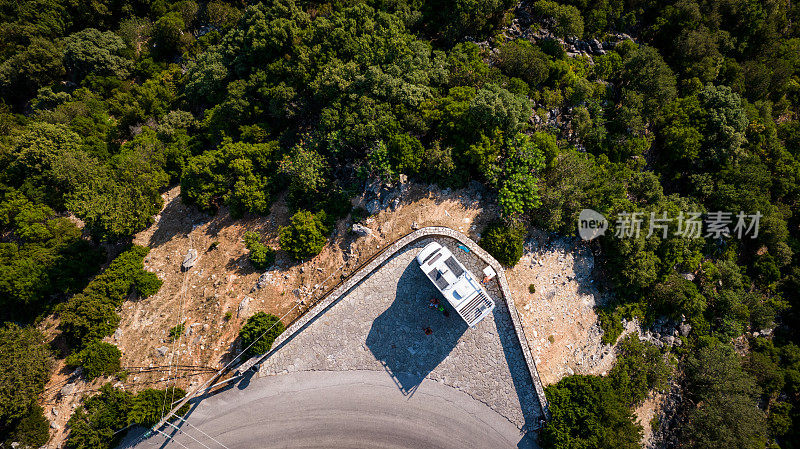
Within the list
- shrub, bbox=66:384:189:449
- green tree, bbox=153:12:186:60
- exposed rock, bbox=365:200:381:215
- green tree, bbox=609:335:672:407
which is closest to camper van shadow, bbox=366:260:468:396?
exposed rock, bbox=365:200:381:215

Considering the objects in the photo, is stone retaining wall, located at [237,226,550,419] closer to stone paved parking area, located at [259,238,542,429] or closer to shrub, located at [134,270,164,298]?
stone paved parking area, located at [259,238,542,429]

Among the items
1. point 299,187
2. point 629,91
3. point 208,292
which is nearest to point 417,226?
point 299,187

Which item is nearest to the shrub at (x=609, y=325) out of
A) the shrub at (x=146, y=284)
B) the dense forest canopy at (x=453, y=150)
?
the dense forest canopy at (x=453, y=150)

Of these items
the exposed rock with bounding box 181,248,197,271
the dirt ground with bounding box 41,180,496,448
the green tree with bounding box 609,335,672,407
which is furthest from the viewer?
the exposed rock with bounding box 181,248,197,271

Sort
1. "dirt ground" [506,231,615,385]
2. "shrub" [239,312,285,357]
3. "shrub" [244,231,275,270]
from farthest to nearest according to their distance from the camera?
"shrub" [244,231,275,270], "dirt ground" [506,231,615,385], "shrub" [239,312,285,357]

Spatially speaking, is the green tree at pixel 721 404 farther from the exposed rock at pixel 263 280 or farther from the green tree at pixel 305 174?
the exposed rock at pixel 263 280

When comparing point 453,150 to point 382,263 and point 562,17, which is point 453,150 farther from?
point 562,17
